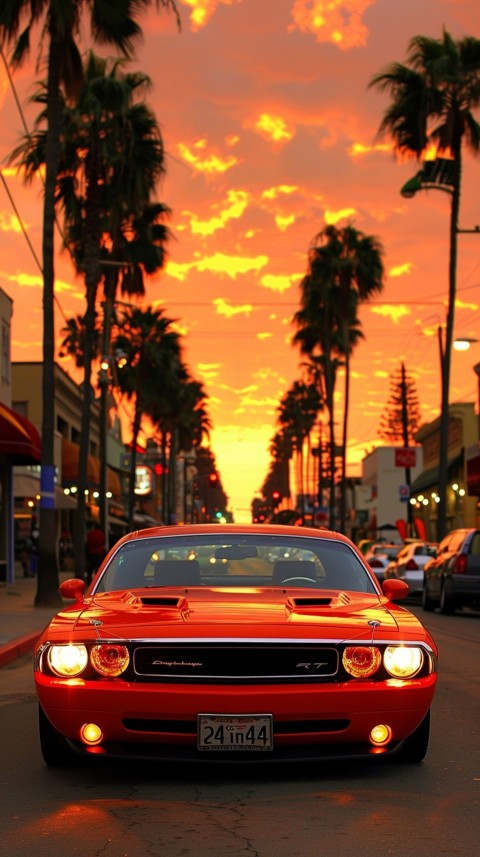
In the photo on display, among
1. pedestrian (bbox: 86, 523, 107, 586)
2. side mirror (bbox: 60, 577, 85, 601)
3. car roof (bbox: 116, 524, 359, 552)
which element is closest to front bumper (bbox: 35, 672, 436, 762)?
side mirror (bbox: 60, 577, 85, 601)

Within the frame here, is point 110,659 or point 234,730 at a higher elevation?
point 110,659

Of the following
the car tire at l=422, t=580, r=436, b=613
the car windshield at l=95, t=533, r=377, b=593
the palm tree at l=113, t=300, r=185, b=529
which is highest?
the palm tree at l=113, t=300, r=185, b=529

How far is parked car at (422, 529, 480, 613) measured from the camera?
81.9ft

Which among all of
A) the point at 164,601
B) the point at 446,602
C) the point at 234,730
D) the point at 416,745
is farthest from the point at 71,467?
the point at 234,730

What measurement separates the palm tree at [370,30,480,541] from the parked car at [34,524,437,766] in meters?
33.7

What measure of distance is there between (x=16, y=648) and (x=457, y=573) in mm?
11664

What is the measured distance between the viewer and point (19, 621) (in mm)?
20875

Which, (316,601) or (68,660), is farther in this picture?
(316,601)

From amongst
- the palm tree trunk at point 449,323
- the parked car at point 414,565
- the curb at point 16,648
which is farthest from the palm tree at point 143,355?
the curb at point 16,648

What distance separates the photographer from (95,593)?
8.16m

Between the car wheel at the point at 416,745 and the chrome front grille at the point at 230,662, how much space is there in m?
0.85

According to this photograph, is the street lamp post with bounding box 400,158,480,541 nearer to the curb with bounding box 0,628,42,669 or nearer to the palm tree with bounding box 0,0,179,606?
the palm tree with bounding box 0,0,179,606

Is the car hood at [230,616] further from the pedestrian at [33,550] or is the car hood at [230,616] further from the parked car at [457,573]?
the pedestrian at [33,550]

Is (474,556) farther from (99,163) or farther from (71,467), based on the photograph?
(71,467)
